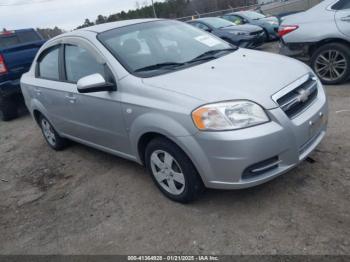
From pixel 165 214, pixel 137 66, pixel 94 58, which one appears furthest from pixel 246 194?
pixel 94 58

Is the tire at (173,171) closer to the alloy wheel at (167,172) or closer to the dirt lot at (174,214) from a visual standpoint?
the alloy wheel at (167,172)

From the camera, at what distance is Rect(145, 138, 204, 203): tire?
9.69 feet

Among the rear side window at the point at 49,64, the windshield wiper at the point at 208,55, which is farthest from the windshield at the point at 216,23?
the windshield wiper at the point at 208,55

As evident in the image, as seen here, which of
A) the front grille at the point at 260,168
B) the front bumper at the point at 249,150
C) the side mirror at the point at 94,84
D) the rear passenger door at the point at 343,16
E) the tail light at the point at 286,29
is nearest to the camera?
the front bumper at the point at 249,150

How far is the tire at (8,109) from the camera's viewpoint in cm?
759

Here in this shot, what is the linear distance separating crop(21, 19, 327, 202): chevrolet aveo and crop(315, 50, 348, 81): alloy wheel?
8.47 ft

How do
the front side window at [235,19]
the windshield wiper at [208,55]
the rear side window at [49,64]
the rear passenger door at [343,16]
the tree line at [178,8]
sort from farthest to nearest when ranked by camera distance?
the tree line at [178,8] < the front side window at [235,19] < the rear passenger door at [343,16] < the rear side window at [49,64] < the windshield wiper at [208,55]

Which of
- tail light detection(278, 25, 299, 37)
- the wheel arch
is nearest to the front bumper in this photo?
the wheel arch

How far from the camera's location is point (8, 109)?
25.2 feet

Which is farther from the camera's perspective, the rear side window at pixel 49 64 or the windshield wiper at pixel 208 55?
the rear side window at pixel 49 64

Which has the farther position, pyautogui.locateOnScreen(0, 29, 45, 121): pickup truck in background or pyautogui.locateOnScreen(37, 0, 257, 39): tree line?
pyautogui.locateOnScreen(37, 0, 257, 39): tree line

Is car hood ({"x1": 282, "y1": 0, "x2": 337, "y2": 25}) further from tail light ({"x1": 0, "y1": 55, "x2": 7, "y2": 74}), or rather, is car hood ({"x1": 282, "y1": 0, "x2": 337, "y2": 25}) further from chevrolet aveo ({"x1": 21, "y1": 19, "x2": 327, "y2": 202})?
tail light ({"x1": 0, "y1": 55, "x2": 7, "y2": 74})

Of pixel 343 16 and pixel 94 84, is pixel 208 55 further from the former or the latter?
pixel 343 16

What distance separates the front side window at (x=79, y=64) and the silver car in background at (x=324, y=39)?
376 centimetres
